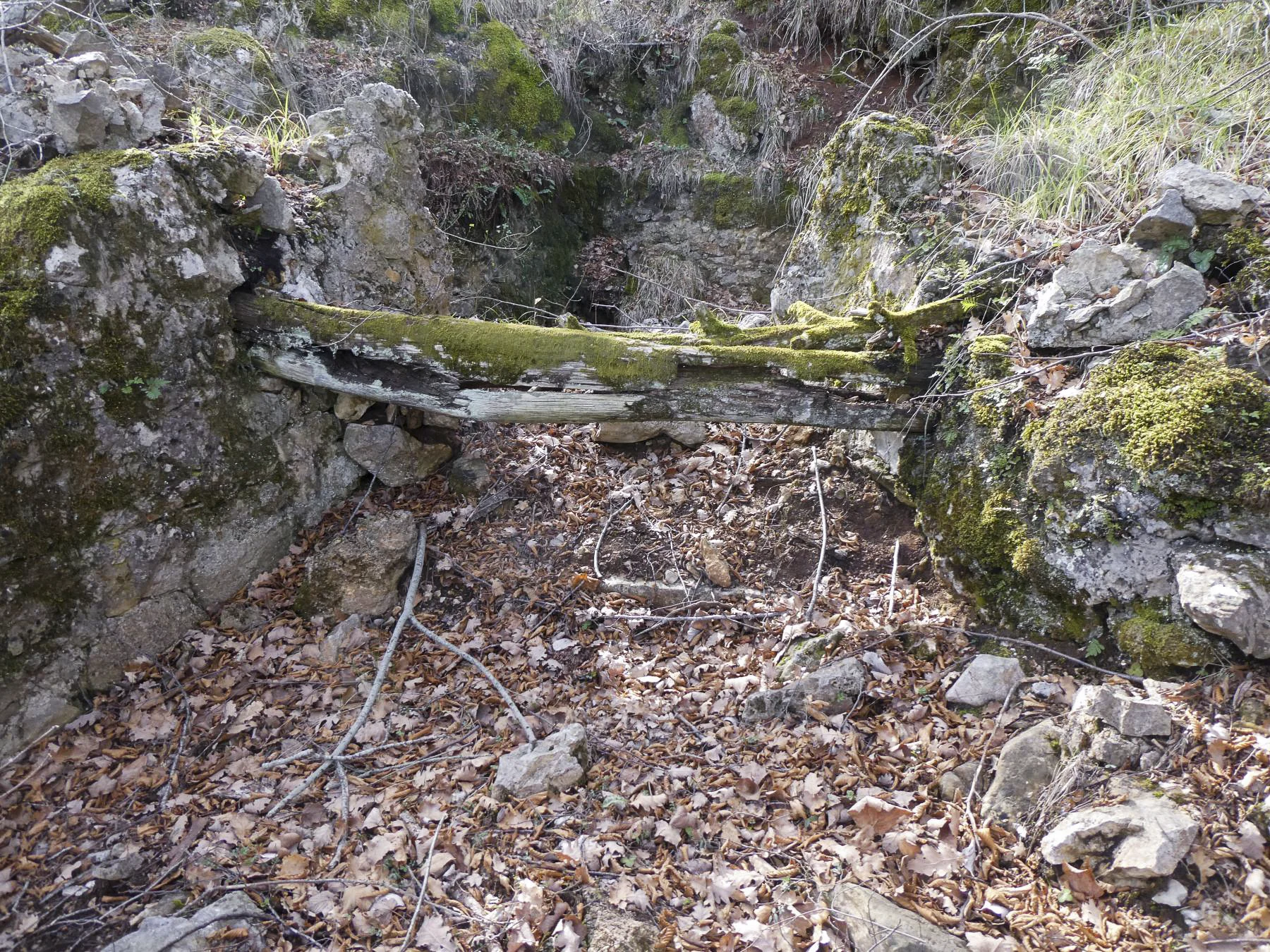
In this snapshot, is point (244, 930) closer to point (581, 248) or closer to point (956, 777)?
point (956, 777)

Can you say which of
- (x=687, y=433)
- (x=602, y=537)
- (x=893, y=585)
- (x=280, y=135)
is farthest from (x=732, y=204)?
(x=893, y=585)

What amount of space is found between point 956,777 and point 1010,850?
0.37 m

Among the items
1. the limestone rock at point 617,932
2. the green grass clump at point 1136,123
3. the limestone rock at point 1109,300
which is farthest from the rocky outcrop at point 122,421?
the green grass clump at point 1136,123

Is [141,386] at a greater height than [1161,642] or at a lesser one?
greater

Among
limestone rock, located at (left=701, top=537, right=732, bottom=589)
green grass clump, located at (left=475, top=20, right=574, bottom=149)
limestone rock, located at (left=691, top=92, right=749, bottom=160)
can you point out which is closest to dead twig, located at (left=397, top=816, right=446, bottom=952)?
limestone rock, located at (left=701, top=537, right=732, bottom=589)

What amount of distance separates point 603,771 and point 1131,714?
245 centimetres

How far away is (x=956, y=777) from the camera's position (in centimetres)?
311

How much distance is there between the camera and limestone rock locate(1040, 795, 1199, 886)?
2.46 meters

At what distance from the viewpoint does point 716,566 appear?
177 inches

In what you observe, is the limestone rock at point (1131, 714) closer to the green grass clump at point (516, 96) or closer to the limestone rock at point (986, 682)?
the limestone rock at point (986, 682)

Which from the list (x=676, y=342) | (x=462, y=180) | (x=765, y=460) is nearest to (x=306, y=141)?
(x=462, y=180)

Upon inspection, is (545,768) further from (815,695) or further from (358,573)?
(358,573)

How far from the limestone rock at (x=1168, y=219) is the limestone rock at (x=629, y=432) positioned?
3.33 meters

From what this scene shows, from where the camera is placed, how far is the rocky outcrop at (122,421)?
3514 mm
